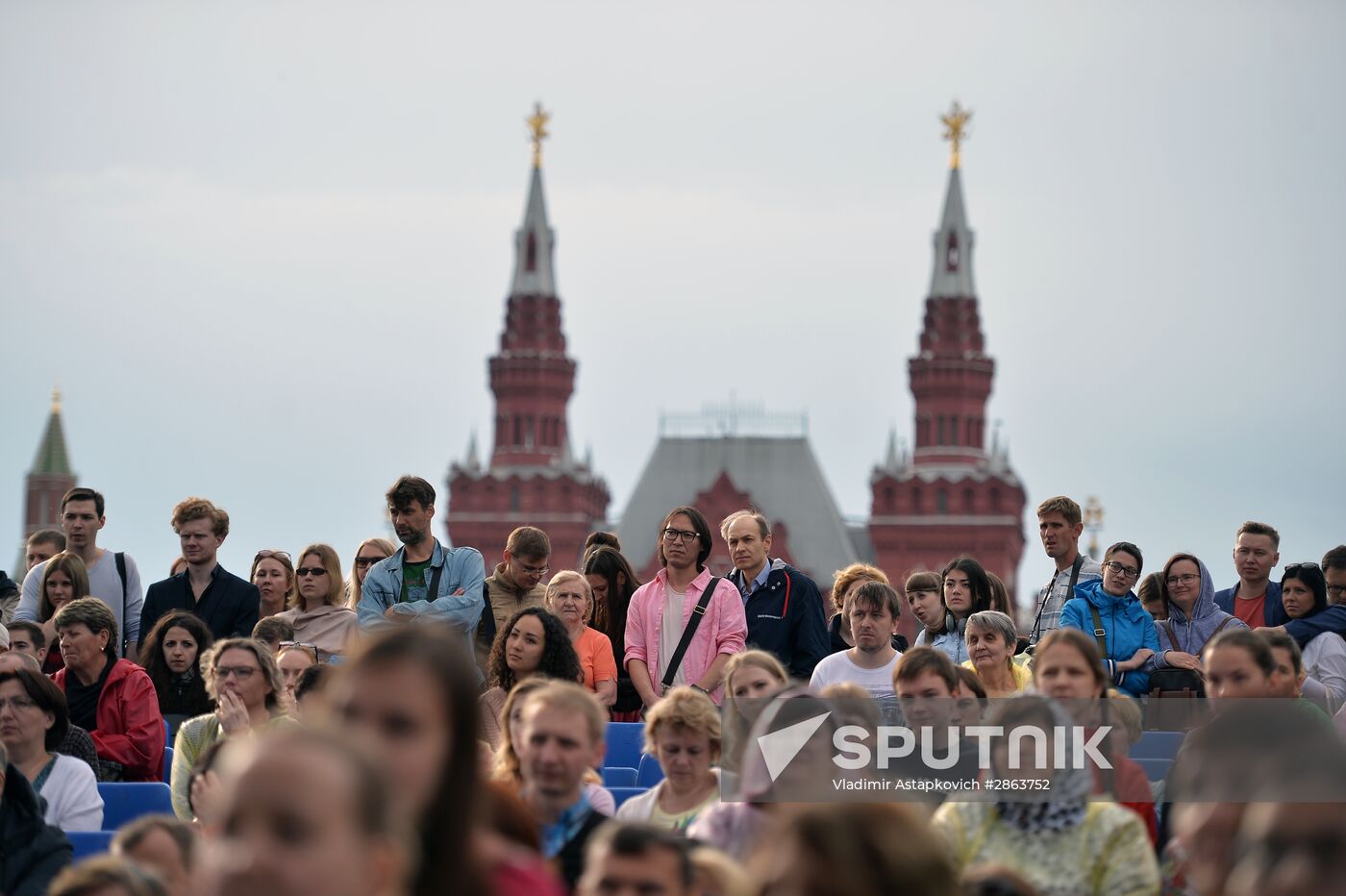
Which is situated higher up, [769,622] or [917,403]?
[917,403]

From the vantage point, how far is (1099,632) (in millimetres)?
9664

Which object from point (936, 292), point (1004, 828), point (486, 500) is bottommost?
point (1004, 828)

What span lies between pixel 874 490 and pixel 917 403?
16.8 ft

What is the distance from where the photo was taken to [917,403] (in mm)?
97062

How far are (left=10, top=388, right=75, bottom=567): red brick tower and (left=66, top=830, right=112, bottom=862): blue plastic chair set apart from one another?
111m

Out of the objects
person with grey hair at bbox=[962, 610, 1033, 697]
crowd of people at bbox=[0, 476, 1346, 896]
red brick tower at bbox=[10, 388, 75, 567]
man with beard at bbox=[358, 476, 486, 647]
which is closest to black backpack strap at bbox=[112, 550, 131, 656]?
crowd of people at bbox=[0, 476, 1346, 896]

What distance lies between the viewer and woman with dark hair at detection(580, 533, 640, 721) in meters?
10.2

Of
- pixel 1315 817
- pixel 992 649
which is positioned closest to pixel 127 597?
pixel 992 649

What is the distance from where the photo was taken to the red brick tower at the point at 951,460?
9412cm

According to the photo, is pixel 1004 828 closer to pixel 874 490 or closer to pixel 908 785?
pixel 908 785

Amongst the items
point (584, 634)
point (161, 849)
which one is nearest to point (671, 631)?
point (584, 634)

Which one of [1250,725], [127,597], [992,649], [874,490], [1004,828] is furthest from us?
[874,490]

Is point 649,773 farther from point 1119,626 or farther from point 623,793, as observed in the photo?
point 1119,626

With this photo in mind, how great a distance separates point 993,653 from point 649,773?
5.11ft
